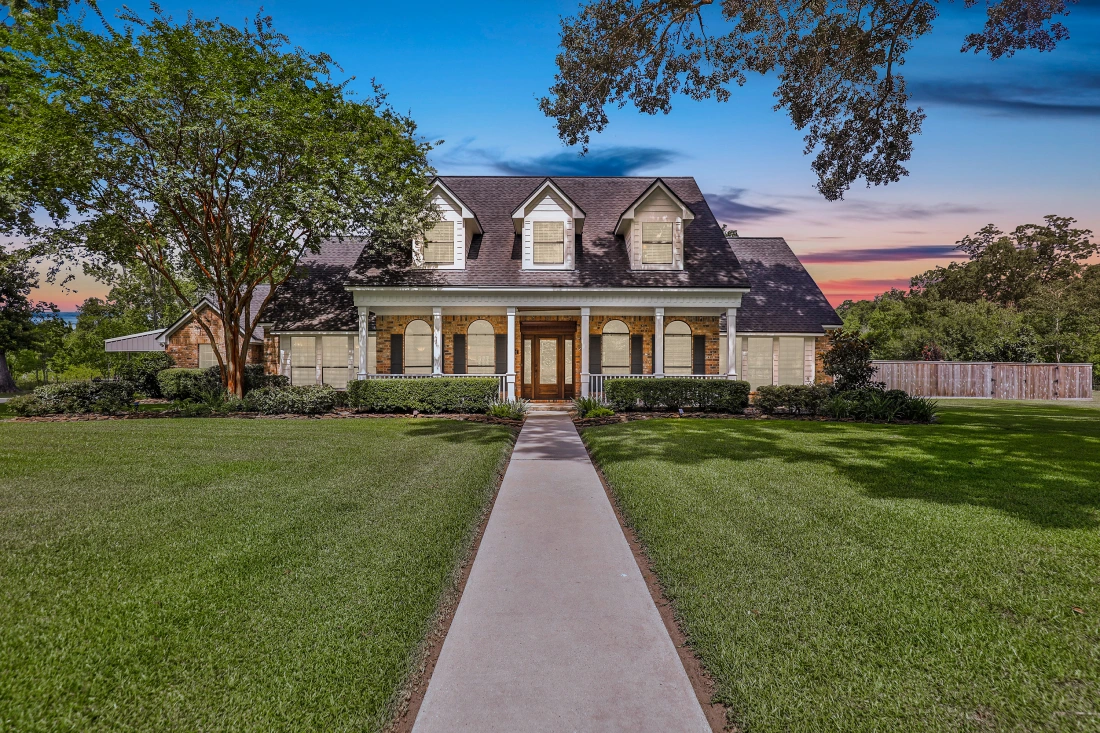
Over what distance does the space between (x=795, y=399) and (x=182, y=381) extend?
20.6 m

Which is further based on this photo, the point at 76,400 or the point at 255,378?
the point at 255,378

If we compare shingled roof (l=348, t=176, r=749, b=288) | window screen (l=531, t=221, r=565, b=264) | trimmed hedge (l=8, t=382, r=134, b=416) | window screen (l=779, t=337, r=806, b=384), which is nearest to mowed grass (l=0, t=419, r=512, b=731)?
trimmed hedge (l=8, t=382, r=134, b=416)

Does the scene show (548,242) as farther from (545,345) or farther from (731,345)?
(731,345)

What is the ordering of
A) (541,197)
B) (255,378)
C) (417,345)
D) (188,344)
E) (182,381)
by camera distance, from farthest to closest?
(188,344)
(182,381)
(417,345)
(255,378)
(541,197)

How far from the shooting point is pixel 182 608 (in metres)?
3.25

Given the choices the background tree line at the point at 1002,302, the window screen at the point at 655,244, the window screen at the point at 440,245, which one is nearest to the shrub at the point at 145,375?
the window screen at the point at 440,245

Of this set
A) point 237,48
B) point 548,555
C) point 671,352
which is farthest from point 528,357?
point 548,555

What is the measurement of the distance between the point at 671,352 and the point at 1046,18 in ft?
37.6

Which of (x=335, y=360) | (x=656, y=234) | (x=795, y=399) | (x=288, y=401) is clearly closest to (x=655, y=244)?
(x=656, y=234)

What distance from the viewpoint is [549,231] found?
54.5ft

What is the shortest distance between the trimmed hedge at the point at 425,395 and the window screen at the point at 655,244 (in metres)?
6.87

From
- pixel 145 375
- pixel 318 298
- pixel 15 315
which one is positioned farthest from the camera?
pixel 15 315

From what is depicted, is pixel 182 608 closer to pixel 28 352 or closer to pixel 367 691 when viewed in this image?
pixel 367 691

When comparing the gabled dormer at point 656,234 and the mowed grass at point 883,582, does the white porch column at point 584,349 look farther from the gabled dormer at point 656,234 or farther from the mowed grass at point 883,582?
the mowed grass at point 883,582
